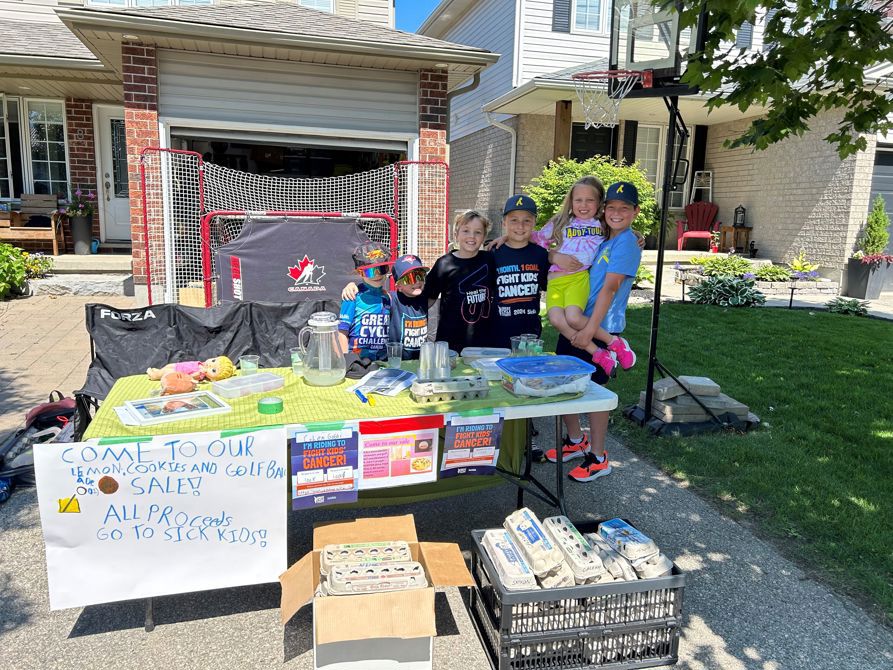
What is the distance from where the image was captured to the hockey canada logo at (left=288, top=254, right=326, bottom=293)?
23.2 feet

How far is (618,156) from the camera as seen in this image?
14648 mm

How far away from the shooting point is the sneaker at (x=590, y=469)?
4.32m

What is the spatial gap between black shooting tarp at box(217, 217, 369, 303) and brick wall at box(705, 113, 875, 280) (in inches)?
291

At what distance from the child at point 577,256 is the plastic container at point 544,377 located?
808mm

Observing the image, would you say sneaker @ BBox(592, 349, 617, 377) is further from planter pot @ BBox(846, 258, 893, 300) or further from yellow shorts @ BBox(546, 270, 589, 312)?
planter pot @ BBox(846, 258, 893, 300)

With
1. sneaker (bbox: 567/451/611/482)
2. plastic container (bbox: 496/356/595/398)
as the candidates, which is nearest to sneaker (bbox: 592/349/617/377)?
sneaker (bbox: 567/451/611/482)

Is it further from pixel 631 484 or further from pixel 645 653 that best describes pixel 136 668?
pixel 631 484

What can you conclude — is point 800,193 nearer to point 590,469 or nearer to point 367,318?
point 590,469

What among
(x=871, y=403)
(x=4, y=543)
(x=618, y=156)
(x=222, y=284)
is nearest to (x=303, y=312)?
(x=222, y=284)

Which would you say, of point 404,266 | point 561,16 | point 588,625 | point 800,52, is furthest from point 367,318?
point 561,16

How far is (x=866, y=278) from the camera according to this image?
1179 centimetres

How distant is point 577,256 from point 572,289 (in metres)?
0.22

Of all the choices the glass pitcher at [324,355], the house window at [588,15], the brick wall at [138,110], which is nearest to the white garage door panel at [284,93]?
the brick wall at [138,110]

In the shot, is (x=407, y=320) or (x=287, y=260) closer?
(x=407, y=320)
